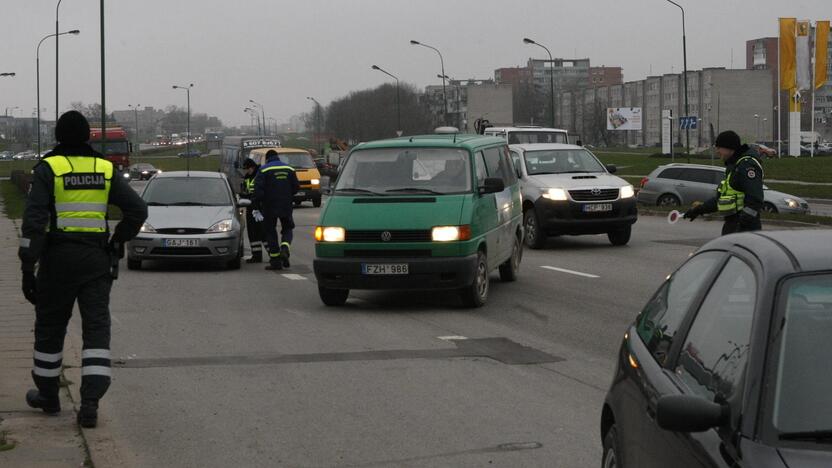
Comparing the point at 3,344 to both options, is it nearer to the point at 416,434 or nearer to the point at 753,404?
the point at 416,434

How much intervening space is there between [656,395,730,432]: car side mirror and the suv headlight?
16.0 m

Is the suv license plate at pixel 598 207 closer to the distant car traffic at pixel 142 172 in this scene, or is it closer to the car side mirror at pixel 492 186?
the car side mirror at pixel 492 186

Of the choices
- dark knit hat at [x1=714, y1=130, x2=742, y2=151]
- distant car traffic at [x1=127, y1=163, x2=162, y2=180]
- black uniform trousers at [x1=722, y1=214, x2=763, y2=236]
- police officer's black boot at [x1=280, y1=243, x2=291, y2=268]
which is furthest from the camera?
distant car traffic at [x1=127, y1=163, x2=162, y2=180]

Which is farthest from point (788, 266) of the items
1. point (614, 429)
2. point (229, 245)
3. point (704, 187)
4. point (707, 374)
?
point (704, 187)

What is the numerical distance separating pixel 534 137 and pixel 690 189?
5.61 meters

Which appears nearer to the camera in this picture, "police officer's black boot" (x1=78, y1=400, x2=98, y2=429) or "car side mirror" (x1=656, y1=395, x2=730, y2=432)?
"car side mirror" (x1=656, y1=395, x2=730, y2=432)

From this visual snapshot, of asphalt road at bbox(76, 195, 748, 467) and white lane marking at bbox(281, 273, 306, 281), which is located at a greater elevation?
white lane marking at bbox(281, 273, 306, 281)

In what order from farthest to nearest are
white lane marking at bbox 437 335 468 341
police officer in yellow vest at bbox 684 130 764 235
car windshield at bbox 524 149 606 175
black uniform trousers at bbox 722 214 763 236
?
1. car windshield at bbox 524 149 606 175
2. police officer in yellow vest at bbox 684 130 764 235
3. black uniform trousers at bbox 722 214 763 236
4. white lane marking at bbox 437 335 468 341

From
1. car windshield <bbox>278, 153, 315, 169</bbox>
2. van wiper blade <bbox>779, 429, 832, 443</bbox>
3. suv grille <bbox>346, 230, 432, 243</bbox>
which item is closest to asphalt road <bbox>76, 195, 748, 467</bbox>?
suv grille <bbox>346, 230, 432, 243</bbox>

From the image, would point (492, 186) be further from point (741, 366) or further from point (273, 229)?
point (741, 366)

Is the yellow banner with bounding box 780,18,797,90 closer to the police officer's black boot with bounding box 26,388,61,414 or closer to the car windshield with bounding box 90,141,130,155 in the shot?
the car windshield with bounding box 90,141,130,155

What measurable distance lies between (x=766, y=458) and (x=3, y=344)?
8.90 m

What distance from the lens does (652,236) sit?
24.8 meters

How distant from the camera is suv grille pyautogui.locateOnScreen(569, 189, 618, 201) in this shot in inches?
839
